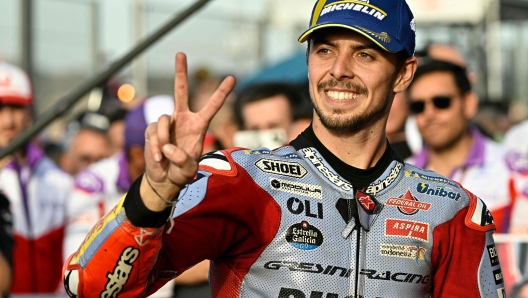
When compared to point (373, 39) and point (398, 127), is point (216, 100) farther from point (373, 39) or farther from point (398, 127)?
point (398, 127)

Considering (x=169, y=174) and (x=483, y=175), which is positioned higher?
(x=169, y=174)

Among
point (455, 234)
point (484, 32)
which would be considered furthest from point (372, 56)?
point (484, 32)

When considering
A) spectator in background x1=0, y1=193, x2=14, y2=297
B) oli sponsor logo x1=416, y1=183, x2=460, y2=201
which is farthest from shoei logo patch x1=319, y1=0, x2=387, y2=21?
spectator in background x1=0, y1=193, x2=14, y2=297

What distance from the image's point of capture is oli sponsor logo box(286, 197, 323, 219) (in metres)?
3.17

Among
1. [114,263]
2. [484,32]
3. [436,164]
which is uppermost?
[114,263]

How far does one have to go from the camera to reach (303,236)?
3141 millimetres

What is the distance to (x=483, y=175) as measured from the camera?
629cm

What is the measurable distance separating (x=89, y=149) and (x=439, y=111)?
5.09 metres

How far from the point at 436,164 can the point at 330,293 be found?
3447 mm

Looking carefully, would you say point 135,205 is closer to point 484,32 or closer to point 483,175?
point 483,175

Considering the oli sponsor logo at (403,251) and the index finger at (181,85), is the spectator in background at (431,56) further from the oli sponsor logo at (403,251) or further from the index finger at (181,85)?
the index finger at (181,85)

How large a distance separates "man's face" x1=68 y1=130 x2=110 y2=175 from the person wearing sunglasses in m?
4.75

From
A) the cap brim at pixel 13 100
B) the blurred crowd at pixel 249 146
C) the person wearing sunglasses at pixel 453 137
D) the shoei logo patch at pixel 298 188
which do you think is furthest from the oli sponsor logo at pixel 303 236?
the cap brim at pixel 13 100

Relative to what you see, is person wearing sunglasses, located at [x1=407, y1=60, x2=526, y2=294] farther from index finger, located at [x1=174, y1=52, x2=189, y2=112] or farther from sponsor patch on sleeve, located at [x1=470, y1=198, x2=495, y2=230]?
index finger, located at [x1=174, y1=52, x2=189, y2=112]
